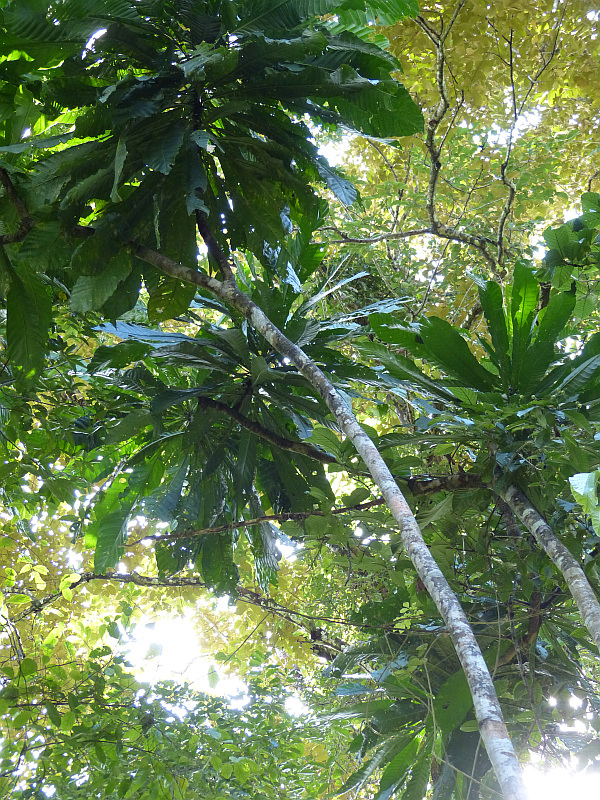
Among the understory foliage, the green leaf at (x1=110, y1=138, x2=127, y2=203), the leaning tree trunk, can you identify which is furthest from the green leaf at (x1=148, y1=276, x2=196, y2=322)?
the green leaf at (x1=110, y1=138, x2=127, y2=203)

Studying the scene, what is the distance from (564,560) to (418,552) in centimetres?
38

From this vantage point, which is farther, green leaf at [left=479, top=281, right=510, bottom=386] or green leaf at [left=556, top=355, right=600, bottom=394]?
green leaf at [left=479, top=281, right=510, bottom=386]

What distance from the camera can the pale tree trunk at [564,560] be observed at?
91 cm

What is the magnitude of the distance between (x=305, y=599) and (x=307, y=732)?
1315 mm

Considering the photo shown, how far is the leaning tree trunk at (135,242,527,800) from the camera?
65 centimetres

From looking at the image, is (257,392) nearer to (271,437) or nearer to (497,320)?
(271,437)

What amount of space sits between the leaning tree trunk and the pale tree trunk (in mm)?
200

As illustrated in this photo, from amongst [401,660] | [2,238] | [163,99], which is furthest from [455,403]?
[2,238]

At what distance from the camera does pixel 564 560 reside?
108 cm

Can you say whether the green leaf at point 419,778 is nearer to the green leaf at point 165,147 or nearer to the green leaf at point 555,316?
the green leaf at point 555,316

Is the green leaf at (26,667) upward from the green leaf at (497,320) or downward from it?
downward

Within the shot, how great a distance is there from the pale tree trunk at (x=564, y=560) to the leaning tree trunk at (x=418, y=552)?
20cm

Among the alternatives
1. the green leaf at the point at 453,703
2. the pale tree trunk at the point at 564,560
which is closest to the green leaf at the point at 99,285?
the pale tree trunk at the point at 564,560

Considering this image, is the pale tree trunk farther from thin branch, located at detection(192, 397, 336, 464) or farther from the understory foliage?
thin branch, located at detection(192, 397, 336, 464)
